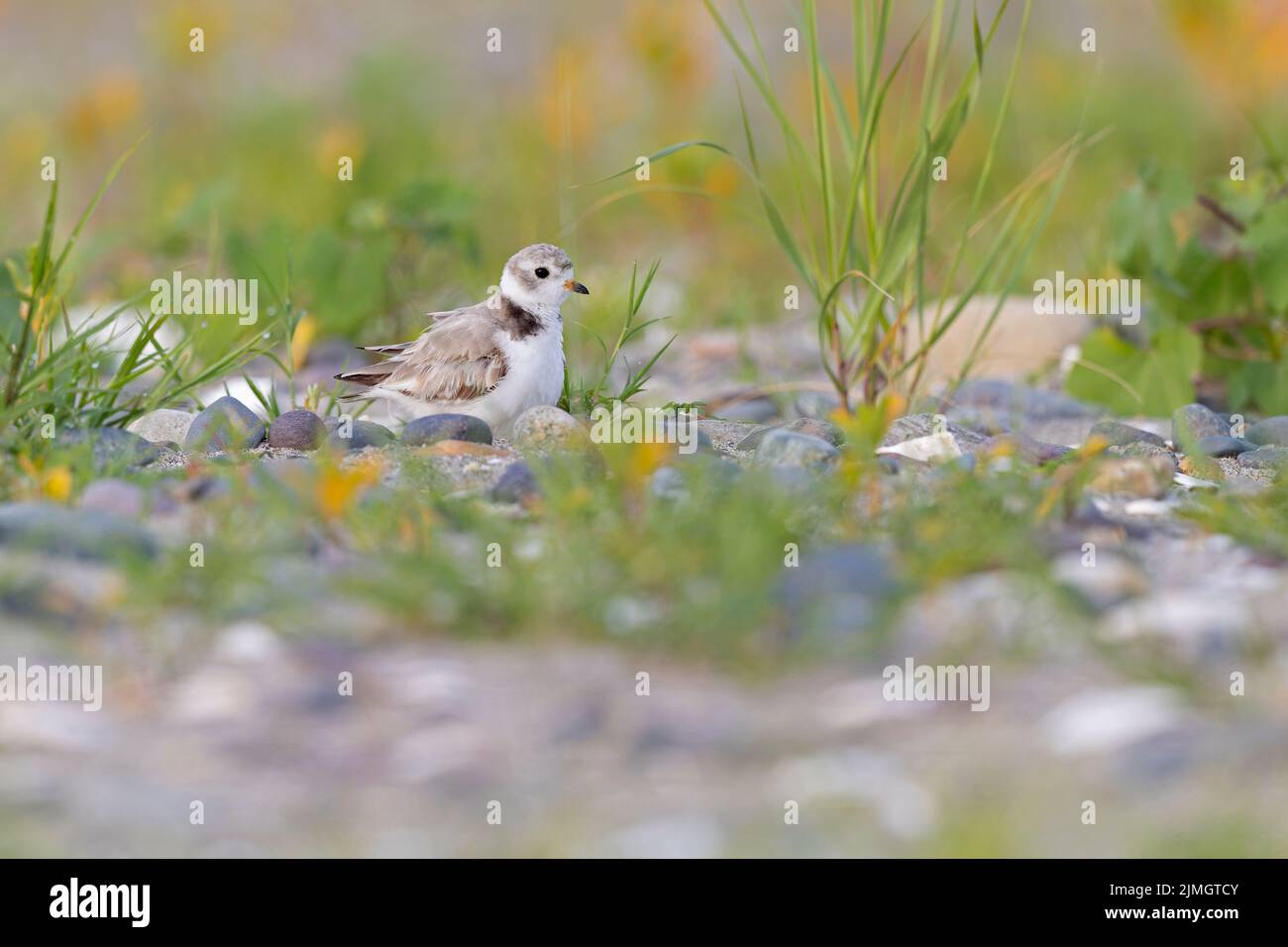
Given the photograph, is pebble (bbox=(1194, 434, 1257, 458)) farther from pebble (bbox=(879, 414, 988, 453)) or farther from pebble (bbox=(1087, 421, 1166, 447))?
pebble (bbox=(879, 414, 988, 453))

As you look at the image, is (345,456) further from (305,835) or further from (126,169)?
(126,169)

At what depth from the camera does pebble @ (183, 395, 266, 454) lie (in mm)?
3898

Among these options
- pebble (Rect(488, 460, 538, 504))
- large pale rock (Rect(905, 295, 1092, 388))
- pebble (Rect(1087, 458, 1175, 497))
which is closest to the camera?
pebble (Rect(488, 460, 538, 504))

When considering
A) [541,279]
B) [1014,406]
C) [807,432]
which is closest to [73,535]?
[541,279]

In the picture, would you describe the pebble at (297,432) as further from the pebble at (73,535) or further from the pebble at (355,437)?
the pebble at (73,535)

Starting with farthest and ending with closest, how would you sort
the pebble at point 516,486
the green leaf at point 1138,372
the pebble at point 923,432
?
the green leaf at point 1138,372, the pebble at point 923,432, the pebble at point 516,486

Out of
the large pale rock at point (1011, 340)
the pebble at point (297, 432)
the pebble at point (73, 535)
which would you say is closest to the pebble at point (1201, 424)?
the large pale rock at point (1011, 340)

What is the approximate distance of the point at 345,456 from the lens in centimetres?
394

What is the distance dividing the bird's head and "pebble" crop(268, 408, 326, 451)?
634mm

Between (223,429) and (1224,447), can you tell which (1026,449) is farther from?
(223,429)

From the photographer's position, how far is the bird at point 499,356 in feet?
13.6

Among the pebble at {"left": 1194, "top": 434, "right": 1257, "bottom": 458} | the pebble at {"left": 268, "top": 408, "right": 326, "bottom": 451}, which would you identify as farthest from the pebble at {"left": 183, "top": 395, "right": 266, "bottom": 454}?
the pebble at {"left": 1194, "top": 434, "right": 1257, "bottom": 458}

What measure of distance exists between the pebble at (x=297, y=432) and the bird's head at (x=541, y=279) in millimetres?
634

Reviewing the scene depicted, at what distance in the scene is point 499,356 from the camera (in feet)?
13.8
